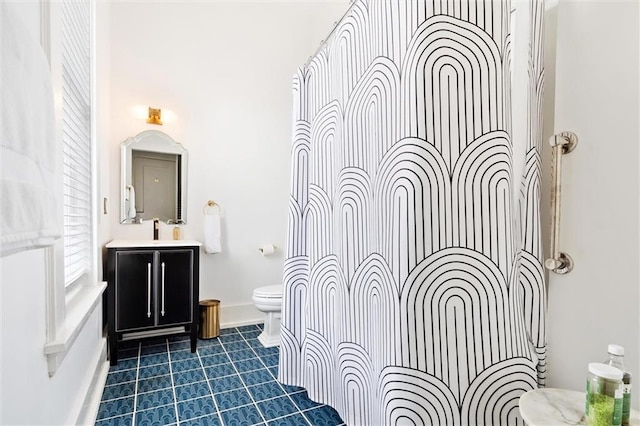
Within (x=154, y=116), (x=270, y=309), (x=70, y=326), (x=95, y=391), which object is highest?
(x=154, y=116)

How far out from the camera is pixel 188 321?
238 centimetres

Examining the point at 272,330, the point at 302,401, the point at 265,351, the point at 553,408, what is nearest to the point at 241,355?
the point at 265,351

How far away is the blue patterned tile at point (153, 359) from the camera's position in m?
2.20

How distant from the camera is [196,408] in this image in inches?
66.1

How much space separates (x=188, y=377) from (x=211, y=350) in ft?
1.39

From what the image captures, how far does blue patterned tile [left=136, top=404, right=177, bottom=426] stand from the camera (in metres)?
1.57

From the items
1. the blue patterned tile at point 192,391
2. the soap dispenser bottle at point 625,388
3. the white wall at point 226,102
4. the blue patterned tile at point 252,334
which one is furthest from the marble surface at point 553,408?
the white wall at point 226,102

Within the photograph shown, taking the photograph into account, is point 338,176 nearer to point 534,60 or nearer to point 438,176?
point 438,176

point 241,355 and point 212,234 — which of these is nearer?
point 241,355

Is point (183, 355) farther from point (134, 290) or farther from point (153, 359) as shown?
point (134, 290)

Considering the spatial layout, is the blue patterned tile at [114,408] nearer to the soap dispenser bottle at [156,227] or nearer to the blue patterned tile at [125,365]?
the blue patterned tile at [125,365]

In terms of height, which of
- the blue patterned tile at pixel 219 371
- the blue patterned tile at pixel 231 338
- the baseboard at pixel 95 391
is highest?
the baseboard at pixel 95 391

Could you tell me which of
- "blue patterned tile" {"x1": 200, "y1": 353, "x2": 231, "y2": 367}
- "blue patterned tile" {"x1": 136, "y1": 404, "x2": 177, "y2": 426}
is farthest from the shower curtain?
"blue patterned tile" {"x1": 200, "y1": 353, "x2": 231, "y2": 367}

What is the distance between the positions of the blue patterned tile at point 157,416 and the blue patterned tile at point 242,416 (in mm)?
260
